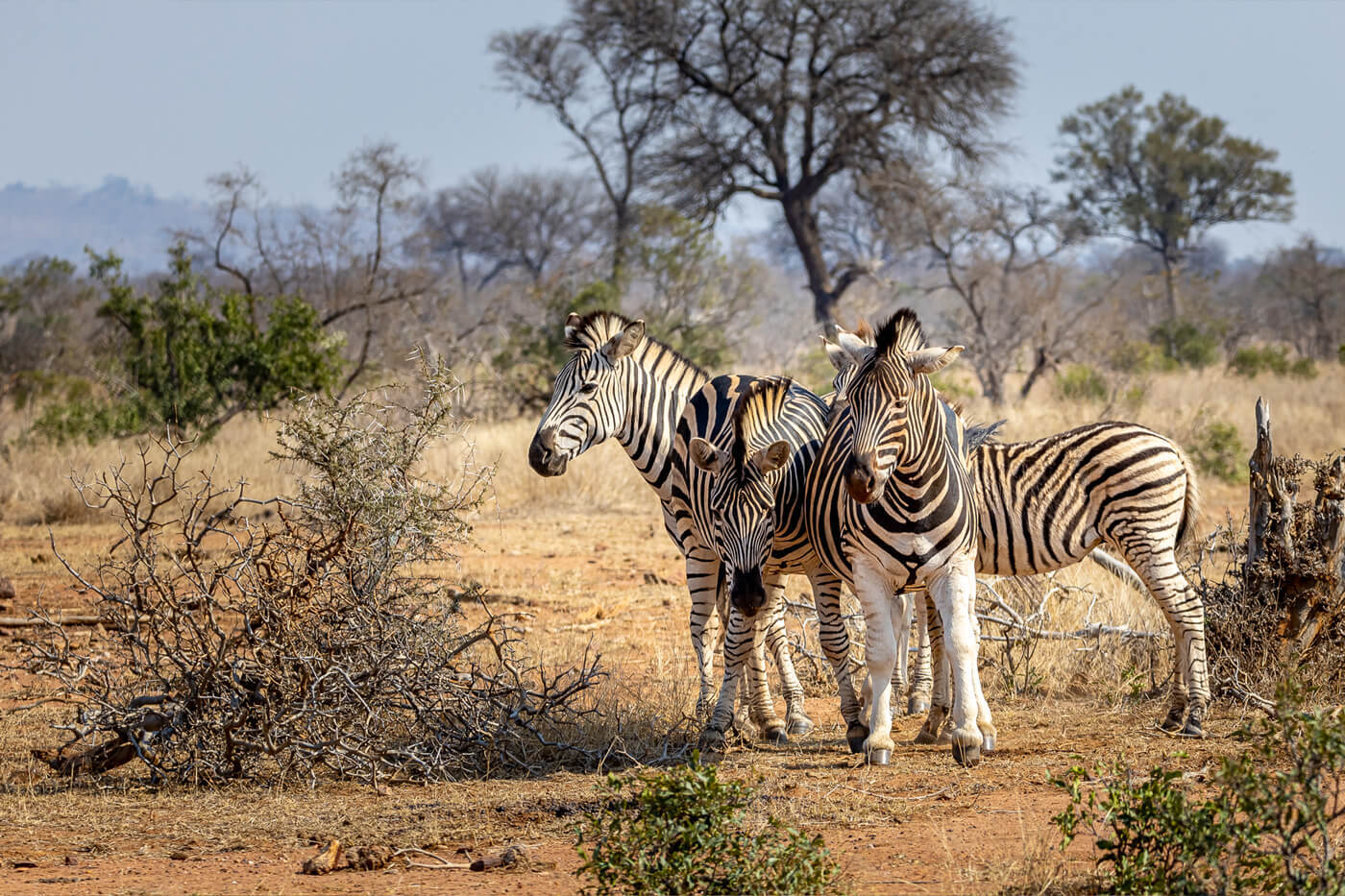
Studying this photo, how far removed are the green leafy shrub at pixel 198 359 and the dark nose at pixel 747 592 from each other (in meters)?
9.97

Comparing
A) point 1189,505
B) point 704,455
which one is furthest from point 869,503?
point 1189,505

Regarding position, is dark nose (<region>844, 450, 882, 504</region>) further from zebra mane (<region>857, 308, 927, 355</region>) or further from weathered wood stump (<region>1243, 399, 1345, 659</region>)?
weathered wood stump (<region>1243, 399, 1345, 659</region>)

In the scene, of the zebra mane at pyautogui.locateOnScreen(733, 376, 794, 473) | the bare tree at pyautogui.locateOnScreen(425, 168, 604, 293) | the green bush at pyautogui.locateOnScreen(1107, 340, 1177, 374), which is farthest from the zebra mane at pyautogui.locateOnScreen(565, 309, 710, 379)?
the bare tree at pyautogui.locateOnScreen(425, 168, 604, 293)

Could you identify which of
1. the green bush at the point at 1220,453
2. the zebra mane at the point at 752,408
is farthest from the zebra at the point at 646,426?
the green bush at the point at 1220,453

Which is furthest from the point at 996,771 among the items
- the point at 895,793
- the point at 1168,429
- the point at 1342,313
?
the point at 1342,313

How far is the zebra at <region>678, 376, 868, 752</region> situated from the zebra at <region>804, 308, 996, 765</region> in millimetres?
346

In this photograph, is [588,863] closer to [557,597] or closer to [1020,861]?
[1020,861]

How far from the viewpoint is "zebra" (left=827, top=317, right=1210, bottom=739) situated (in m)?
5.54

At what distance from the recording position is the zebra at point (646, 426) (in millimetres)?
5867

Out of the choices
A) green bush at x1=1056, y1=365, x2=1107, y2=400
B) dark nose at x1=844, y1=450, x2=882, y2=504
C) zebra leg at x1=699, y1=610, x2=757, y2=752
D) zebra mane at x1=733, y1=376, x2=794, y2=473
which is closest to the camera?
dark nose at x1=844, y1=450, x2=882, y2=504

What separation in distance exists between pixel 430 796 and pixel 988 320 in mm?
20402

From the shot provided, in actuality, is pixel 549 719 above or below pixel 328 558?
below

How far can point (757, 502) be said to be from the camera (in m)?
4.98

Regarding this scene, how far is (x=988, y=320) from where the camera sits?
2389cm
